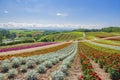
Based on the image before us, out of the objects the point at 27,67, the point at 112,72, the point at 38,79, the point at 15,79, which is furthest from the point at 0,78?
the point at 112,72

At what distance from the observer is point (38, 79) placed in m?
9.09

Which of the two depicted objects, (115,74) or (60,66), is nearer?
(115,74)

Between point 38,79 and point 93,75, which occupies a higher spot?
point 93,75

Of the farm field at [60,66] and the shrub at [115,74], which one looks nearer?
the farm field at [60,66]

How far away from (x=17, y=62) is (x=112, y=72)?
24.7 feet

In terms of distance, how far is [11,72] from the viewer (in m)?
9.51

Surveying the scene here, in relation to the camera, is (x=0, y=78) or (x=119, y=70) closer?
(x=0, y=78)

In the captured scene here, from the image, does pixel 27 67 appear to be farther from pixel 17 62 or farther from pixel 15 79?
pixel 15 79

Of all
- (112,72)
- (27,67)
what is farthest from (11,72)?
(112,72)

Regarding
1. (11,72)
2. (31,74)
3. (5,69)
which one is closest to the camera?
(31,74)

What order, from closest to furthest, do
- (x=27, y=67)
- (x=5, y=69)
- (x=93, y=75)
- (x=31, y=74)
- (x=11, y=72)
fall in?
(x=93, y=75) → (x=31, y=74) → (x=11, y=72) → (x=5, y=69) → (x=27, y=67)

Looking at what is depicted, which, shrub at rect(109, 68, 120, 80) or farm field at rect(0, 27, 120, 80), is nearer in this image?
farm field at rect(0, 27, 120, 80)

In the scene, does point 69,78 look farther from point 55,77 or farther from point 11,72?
point 11,72

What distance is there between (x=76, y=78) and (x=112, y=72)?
7.90 feet
